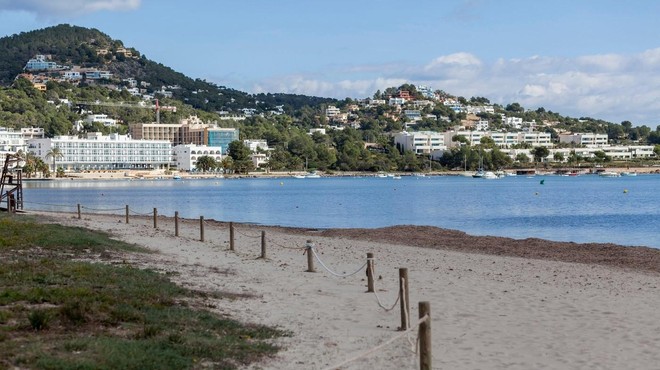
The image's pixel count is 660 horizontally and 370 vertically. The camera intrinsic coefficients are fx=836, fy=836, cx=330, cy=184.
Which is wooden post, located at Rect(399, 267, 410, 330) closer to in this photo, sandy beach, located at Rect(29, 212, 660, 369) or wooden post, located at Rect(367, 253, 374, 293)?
sandy beach, located at Rect(29, 212, 660, 369)

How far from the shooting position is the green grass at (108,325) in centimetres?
1029

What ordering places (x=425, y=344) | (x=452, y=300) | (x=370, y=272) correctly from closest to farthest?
(x=425, y=344)
(x=452, y=300)
(x=370, y=272)

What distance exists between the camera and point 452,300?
17.6 meters

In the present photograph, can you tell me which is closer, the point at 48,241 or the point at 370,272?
the point at 370,272

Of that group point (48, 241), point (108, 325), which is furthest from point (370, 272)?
point (48, 241)

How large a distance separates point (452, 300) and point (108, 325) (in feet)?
26.0

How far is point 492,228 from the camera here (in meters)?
50.4

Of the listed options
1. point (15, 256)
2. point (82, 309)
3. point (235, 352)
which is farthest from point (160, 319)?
point (15, 256)

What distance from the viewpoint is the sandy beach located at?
12.5 metres

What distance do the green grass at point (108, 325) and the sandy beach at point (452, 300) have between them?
74 cm

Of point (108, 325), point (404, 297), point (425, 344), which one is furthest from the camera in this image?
point (404, 297)

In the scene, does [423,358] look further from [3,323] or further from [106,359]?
[3,323]

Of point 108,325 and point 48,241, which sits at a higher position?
point 108,325

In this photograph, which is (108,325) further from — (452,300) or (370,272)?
(452,300)
